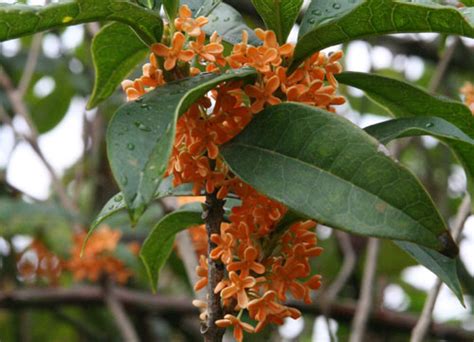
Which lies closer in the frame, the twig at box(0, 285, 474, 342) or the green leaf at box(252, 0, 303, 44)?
the green leaf at box(252, 0, 303, 44)

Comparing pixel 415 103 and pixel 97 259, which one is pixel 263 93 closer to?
pixel 415 103

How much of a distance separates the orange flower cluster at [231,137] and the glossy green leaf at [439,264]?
123 mm

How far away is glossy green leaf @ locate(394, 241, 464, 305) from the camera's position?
2.92 feet

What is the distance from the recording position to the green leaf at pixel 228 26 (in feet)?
3.44

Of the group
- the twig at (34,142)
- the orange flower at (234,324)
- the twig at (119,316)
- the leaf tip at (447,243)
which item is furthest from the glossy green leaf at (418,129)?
the twig at (34,142)

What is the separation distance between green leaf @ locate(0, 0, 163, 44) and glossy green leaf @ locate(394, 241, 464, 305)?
401 millimetres

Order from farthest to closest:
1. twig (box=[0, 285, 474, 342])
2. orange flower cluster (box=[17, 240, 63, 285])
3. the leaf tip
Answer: orange flower cluster (box=[17, 240, 63, 285]) < twig (box=[0, 285, 474, 342]) < the leaf tip

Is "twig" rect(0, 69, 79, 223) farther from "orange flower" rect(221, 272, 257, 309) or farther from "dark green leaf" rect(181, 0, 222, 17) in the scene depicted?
"orange flower" rect(221, 272, 257, 309)

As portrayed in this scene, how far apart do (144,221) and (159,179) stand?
184 cm

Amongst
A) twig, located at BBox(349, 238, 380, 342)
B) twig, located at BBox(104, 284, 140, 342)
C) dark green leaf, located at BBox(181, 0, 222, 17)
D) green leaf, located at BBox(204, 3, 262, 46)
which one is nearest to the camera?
dark green leaf, located at BBox(181, 0, 222, 17)

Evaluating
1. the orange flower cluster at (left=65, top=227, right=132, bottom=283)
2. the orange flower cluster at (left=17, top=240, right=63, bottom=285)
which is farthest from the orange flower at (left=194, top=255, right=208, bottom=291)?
the orange flower cluster at (left=17, top=240, right=63, bottom=285)

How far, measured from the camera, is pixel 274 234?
2.98 ft

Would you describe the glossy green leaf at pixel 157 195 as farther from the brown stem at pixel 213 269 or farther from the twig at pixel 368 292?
the twig at pixel 368 292

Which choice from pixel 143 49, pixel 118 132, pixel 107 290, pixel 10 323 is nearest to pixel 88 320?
pixel 10 323
